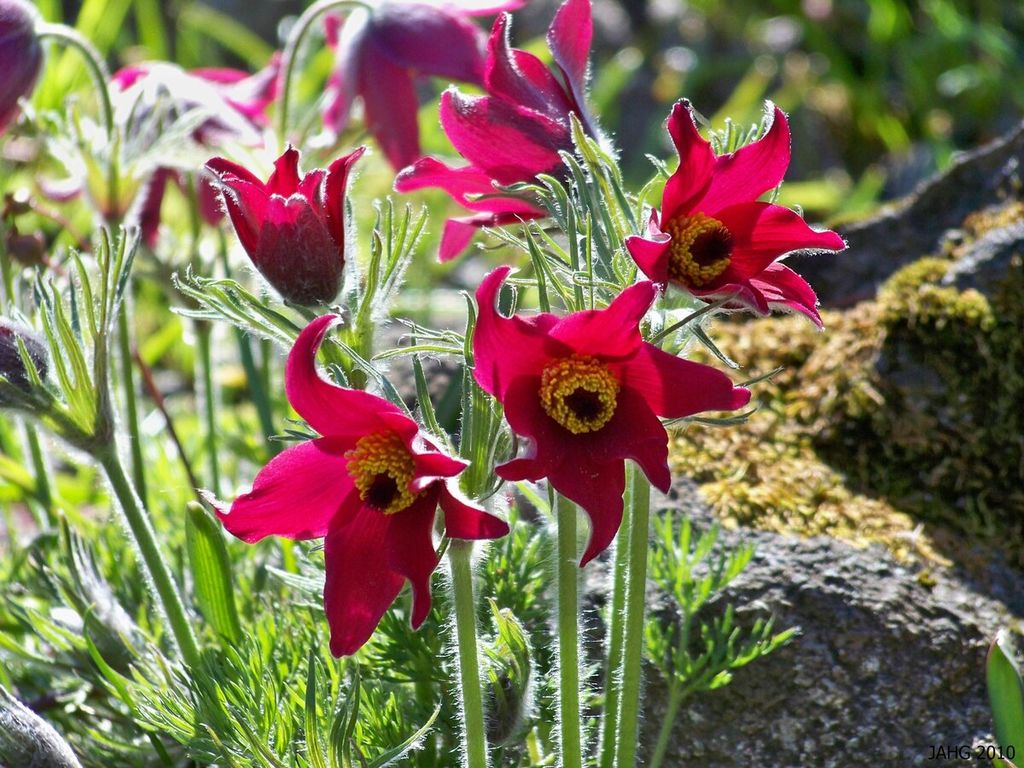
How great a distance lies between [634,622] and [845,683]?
0.38 metres

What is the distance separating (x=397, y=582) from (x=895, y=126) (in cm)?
290

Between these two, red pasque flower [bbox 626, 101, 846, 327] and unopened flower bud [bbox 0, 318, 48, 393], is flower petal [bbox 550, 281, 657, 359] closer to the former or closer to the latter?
red pasque flower [bbox 626, 101, 846, 327]

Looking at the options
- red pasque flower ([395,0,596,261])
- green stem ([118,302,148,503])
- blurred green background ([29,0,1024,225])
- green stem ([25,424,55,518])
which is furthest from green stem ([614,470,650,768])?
blurred green background ([29,0,1024,225])

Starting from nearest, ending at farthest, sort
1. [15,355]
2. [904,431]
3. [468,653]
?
[468,653] < [15,355] < [904,431]

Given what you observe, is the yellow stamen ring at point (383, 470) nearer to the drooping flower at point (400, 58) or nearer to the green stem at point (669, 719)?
the green stem at point (669, 719)

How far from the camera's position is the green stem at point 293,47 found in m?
1.40

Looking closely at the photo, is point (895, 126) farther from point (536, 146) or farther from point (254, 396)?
point (536, 146)

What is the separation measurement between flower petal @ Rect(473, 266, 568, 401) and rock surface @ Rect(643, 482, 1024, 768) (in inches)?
22.5

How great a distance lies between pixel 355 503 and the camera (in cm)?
78

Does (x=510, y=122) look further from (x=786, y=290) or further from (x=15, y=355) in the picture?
(x=15, y=355)

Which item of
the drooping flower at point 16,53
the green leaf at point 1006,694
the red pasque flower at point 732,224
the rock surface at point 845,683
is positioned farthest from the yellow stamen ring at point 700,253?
the drooping flower at point 16,53

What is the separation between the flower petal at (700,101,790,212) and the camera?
2.59 ft

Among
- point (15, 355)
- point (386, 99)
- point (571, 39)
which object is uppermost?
point (386, 99)

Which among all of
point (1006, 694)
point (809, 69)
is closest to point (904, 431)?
point (1006, 694)
